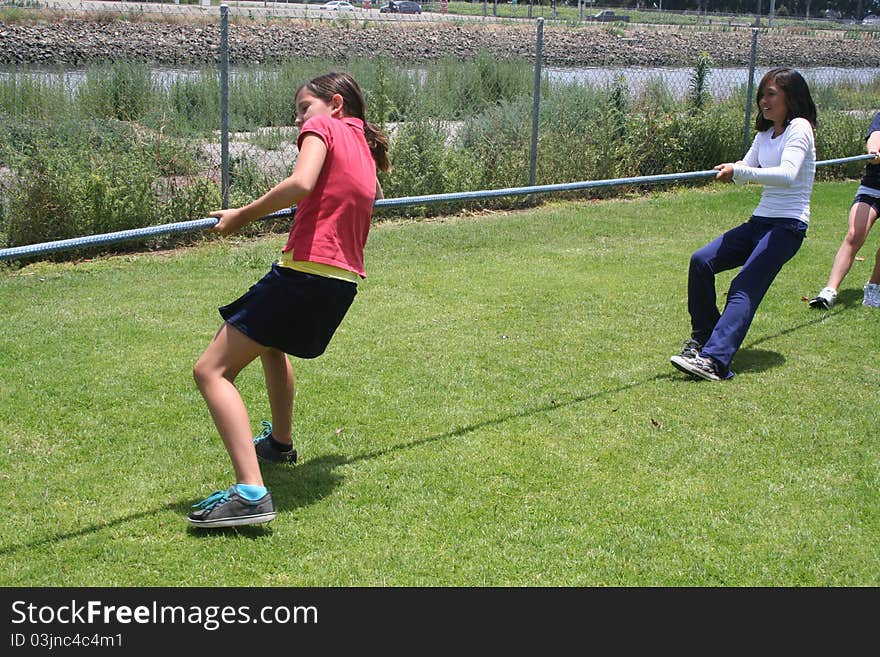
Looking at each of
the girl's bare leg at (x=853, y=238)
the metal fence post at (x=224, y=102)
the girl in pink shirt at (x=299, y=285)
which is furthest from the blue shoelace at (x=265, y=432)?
the metal fence post at (x=224, y=102)

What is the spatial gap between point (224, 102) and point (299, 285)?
6157 mm

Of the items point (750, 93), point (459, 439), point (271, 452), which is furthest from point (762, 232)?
point (750, 93)

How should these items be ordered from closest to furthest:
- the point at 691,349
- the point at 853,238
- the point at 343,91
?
the point at 343,91 → the point at 691,349 → the point at 853,238

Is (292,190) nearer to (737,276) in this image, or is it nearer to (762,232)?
(737,276)

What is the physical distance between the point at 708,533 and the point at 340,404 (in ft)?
7.42

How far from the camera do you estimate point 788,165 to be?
19.6 ft

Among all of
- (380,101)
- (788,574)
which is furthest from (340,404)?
(380,101)

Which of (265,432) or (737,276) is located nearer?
(265,432)

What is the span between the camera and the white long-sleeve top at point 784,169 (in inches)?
235

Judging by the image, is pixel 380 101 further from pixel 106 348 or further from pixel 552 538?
pixel 552 538

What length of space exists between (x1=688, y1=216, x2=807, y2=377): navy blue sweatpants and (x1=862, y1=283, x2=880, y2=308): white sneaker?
1889 mm

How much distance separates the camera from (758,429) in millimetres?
5297

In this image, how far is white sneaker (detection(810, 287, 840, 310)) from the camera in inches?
305

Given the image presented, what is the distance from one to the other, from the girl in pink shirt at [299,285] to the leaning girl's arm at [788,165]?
278 centimetres
